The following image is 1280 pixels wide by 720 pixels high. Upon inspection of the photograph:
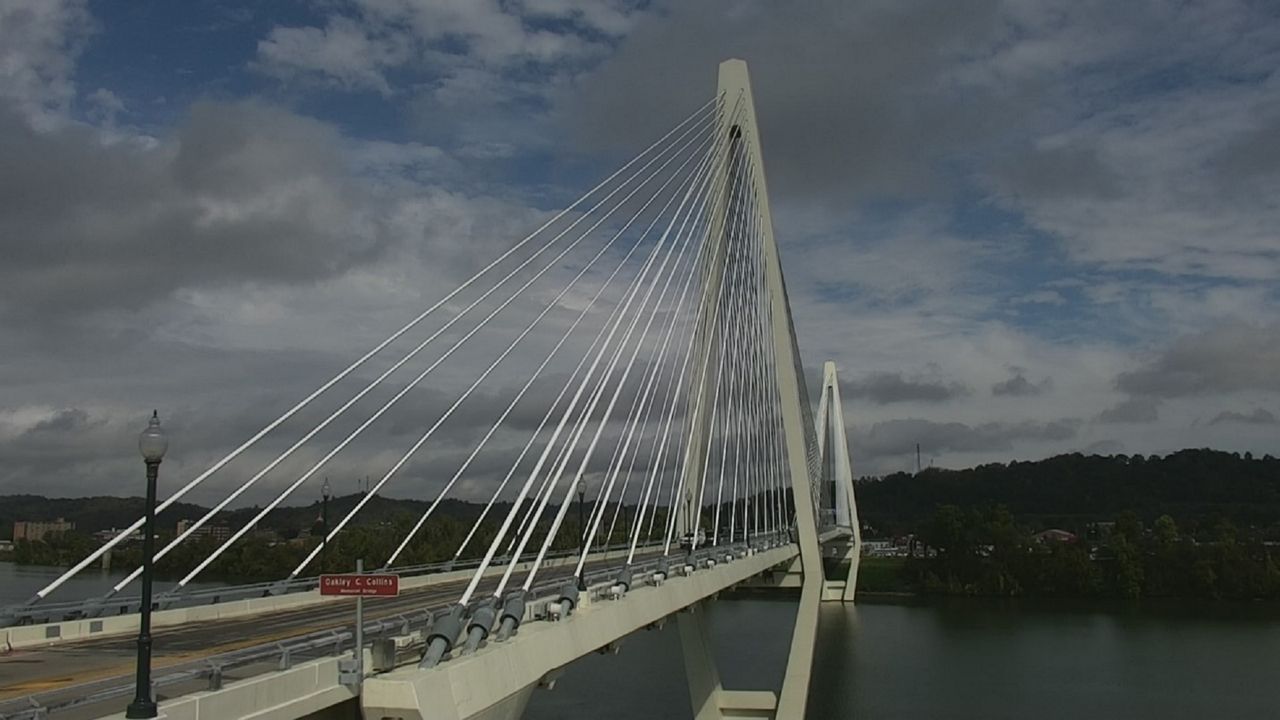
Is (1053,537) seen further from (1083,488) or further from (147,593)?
(147,593)

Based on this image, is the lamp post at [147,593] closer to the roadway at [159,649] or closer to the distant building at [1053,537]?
the roadway at [159,649]

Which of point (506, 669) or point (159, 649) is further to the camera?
point (159, 649)

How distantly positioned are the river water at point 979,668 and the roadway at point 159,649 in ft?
43.2

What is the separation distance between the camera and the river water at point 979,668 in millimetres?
28766

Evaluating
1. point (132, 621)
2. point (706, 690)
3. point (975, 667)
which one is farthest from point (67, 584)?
point (132, 621)

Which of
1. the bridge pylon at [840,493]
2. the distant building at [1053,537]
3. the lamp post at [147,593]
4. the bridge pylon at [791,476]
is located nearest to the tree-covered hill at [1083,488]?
the distant building at [1053,537]

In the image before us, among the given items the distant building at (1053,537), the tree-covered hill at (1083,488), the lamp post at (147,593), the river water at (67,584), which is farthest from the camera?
the tree-covered hill at (1083,488)

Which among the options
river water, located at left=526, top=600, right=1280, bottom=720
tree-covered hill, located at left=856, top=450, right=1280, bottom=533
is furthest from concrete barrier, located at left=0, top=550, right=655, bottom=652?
tree-covered hill, located at left=856, top=450, right=1280, bottom=533

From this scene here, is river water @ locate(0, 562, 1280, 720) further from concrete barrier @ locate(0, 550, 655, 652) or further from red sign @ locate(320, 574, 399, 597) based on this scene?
red sign @ locate(320, 574, 399, 597)

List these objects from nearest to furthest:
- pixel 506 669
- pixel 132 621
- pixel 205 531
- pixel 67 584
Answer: pixel 506 669 < pixel 132 621 < pixel 205 531 < pixel 67 584

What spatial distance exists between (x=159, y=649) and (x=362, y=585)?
3.60 metres

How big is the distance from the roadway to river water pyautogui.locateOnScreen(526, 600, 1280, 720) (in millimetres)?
13183

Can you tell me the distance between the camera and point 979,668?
119 feet

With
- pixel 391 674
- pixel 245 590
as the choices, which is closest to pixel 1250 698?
pixel 245 590
